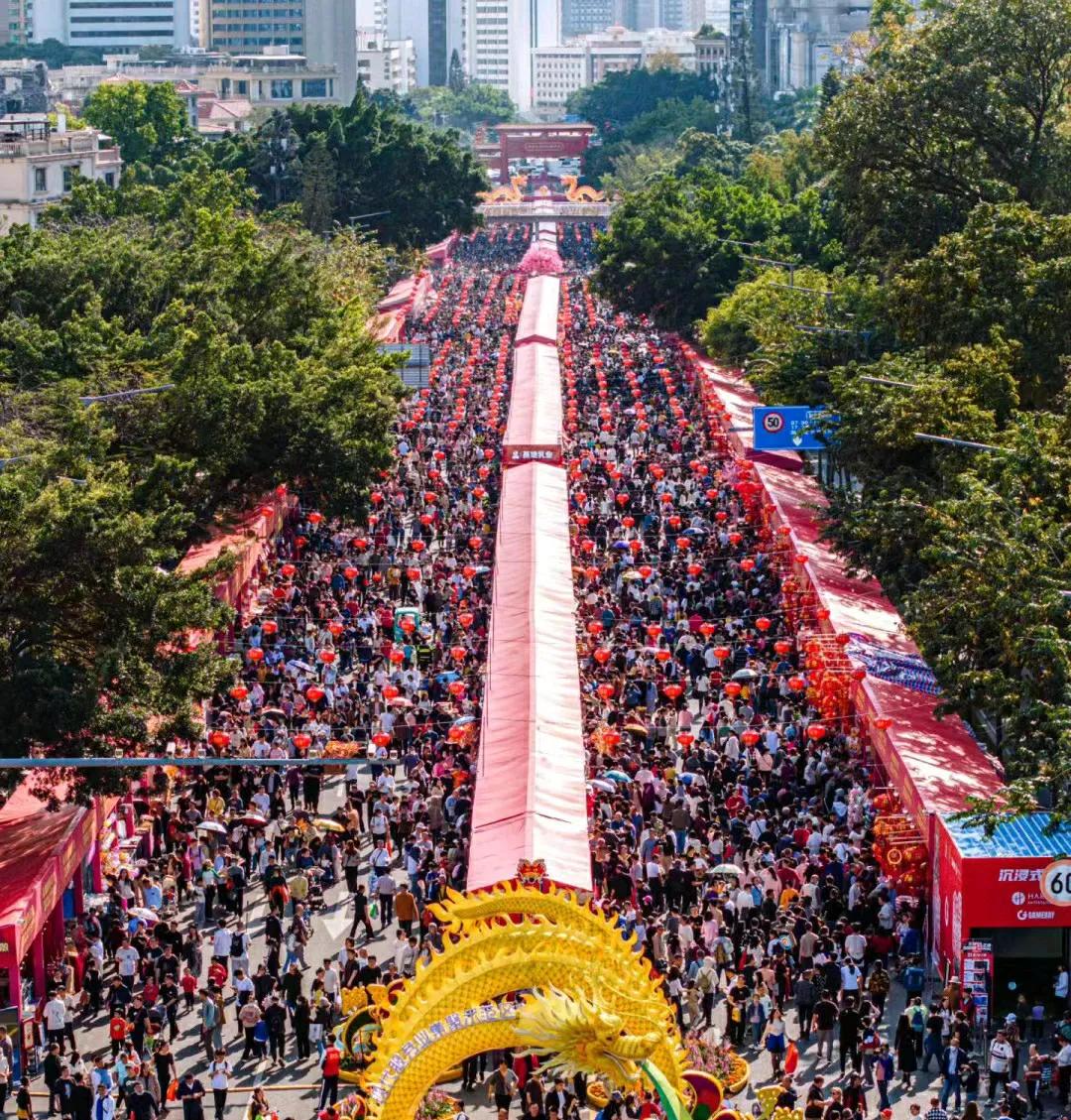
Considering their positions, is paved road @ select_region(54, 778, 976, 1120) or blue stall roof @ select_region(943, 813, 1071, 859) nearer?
paved road @ select_region(54, 778, 976, 1120)

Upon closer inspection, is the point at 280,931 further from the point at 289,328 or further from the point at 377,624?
the point at 289,328

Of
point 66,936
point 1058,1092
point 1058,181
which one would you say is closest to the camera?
point 1058,1092

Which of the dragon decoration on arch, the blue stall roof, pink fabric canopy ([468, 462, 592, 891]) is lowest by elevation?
pink fabric canopy ([468, 462, 592, 891])

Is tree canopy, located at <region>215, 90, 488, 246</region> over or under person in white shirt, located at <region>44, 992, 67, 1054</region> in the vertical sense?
over

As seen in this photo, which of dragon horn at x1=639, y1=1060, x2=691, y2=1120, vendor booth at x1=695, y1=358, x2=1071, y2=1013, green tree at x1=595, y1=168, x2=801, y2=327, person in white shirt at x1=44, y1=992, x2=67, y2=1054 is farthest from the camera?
green tree at x1=595, y1=168, x2=801, y2=327

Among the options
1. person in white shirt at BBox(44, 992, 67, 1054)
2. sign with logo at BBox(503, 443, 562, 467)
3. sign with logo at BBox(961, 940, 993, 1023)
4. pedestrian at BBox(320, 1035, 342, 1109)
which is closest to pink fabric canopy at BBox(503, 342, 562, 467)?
sign with logo at BBox(503, 443, 562, 467)

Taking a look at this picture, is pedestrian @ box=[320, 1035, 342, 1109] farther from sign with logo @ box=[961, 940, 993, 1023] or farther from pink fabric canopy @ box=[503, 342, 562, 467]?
pink fabric canopy @ box=[503, 342, 562, 467]

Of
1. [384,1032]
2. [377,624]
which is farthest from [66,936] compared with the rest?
[377,624]
